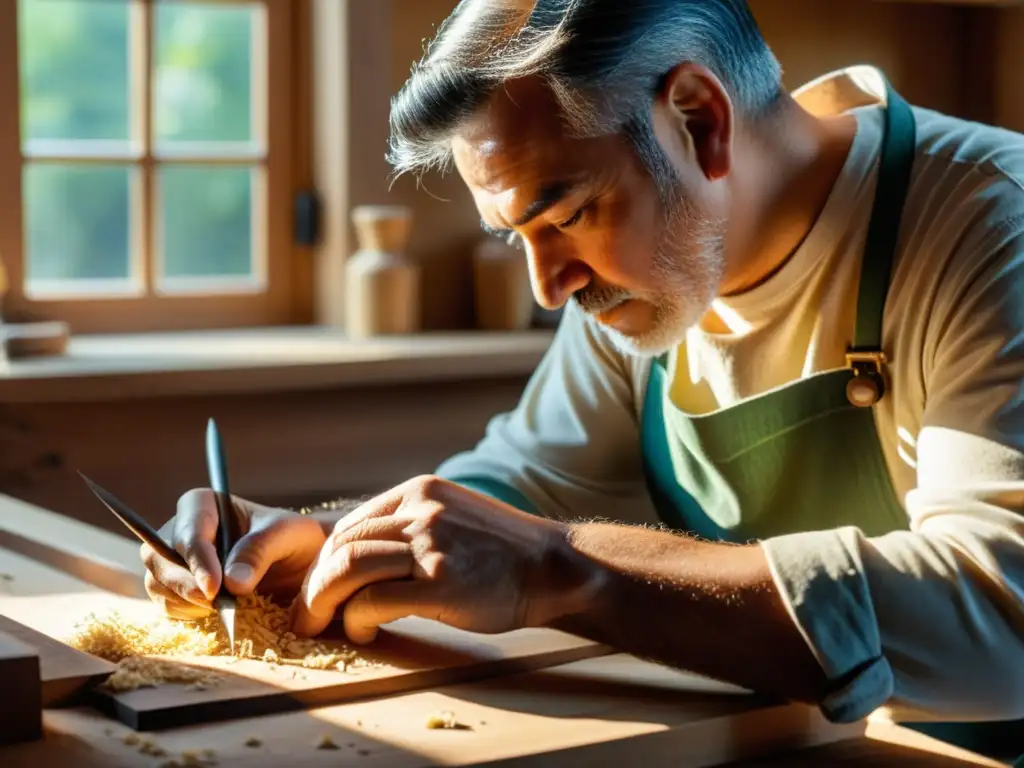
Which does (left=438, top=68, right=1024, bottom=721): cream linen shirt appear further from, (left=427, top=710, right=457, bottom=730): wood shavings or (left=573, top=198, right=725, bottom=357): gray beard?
(left=427, top=710, right=457, bottom=730): wood shavings

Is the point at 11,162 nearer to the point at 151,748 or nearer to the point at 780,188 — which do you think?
the point at 780,188

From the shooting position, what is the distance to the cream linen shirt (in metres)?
1.26

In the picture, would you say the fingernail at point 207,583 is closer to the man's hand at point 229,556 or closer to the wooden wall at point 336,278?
the man's hand at point 229,556

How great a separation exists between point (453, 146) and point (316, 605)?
1.66 ft

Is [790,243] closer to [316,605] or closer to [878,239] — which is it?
[878,239]

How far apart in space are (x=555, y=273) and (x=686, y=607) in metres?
0.42

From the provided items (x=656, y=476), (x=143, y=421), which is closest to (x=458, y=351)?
(x=143, y=421)

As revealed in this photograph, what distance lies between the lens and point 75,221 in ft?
9.43

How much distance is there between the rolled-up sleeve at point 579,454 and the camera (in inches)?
73.8

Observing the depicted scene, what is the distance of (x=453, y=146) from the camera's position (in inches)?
61.2

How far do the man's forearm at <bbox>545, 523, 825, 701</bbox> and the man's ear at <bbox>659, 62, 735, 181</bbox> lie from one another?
1.42 ft

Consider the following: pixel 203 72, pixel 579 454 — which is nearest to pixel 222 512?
pixel 579 454

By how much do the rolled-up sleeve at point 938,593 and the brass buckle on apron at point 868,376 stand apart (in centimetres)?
21

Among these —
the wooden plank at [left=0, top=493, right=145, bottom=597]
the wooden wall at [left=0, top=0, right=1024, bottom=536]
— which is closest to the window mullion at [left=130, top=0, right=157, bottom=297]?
the wooden wall at [left=0, top=0, right=1024, bottom=536]
